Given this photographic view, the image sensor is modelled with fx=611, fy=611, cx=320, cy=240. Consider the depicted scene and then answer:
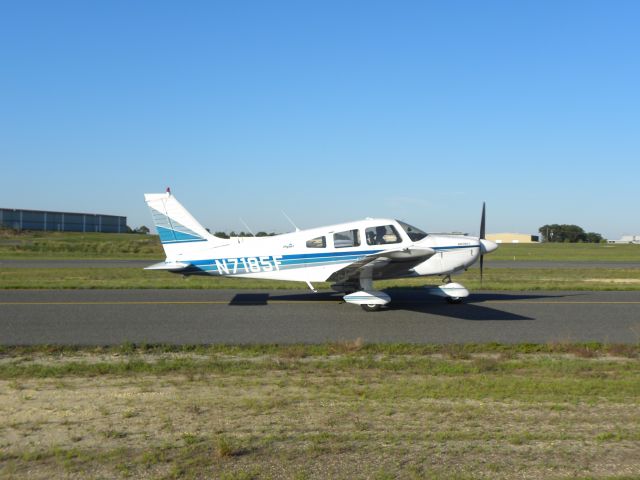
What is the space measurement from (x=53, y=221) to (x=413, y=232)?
103 metres

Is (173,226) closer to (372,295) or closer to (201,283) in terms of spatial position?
(372,295)

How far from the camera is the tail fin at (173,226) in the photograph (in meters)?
14.9

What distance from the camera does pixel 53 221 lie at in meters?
106

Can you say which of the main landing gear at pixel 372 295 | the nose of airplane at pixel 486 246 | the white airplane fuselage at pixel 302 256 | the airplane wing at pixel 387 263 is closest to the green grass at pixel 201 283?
the nose of airplane at pixel 486 246

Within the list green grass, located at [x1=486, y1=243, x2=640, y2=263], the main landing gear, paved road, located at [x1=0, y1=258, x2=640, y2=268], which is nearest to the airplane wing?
the main landing gear

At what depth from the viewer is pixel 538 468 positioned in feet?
15.9

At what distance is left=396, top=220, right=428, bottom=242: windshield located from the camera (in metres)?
15.1

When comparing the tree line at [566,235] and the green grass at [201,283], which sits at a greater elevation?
the tree line at [566,235]

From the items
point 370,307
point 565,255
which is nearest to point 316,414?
point 370,307

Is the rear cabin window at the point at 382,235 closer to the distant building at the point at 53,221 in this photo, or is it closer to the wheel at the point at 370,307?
the wheel at the point at 370,307

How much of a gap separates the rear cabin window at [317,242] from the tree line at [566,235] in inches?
5444

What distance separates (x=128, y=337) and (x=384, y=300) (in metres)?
5.74

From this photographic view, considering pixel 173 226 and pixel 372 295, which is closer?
pixel 372 295

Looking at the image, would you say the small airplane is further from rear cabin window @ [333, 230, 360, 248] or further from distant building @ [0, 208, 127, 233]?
distant building @ [0, 208, 127, 233]
